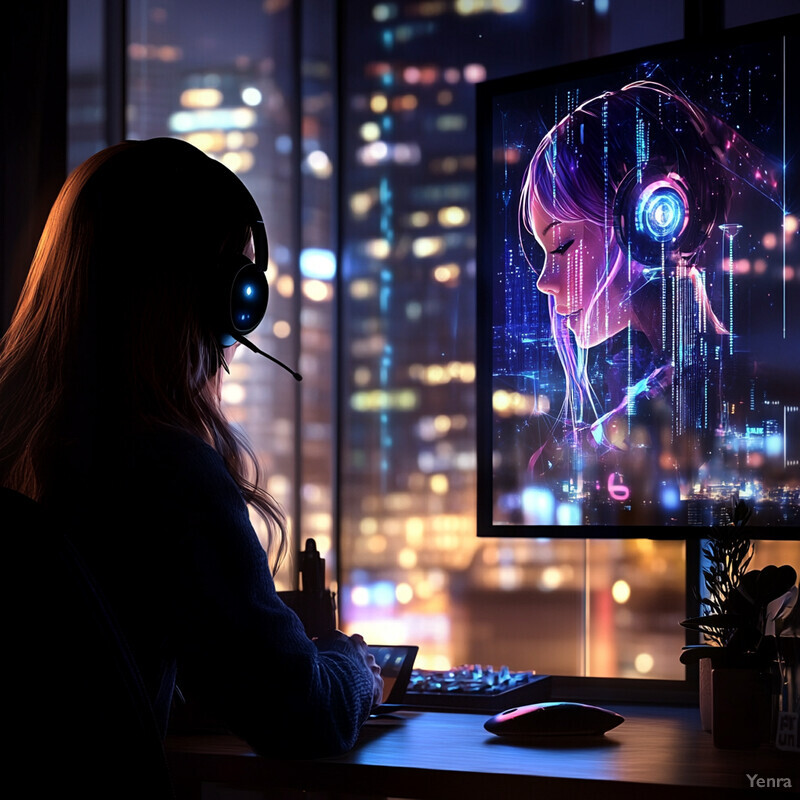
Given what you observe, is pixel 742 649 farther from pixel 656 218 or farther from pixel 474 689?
pixel 656 218

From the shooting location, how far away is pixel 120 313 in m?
0.96

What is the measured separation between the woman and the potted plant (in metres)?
0.51

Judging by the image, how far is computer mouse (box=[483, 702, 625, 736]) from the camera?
51.6 inches

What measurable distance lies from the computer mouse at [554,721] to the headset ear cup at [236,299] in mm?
651

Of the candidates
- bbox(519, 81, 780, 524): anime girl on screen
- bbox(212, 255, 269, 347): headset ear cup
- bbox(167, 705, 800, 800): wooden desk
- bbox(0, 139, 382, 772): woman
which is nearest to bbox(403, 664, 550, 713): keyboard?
bbox(167, 705, 800, 800): wooden desk

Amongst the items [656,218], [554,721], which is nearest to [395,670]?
[554,721]

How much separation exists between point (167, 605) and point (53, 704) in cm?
17

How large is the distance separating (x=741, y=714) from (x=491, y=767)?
0.36m

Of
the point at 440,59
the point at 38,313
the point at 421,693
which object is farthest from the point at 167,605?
the point at 440,59

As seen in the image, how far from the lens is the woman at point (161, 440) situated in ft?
2.78

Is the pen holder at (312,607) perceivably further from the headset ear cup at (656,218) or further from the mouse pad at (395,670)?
the headset ear cup at (656,218)

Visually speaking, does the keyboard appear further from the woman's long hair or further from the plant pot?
the woman's long hair

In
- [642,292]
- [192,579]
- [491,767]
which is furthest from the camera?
[642,292]

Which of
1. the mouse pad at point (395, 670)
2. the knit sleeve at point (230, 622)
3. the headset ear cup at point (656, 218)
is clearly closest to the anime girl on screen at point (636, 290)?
the headset ear cup at point (656, 218)
